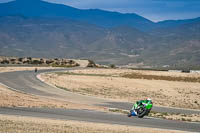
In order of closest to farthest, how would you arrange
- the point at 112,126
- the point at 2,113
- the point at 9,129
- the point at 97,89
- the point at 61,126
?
the point at 9,129, the point at 61,126, the point at 112,126, the point at 2,113, the point at 97,89

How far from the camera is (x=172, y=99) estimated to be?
39.1 m

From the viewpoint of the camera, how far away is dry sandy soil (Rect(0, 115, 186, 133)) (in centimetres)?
1568

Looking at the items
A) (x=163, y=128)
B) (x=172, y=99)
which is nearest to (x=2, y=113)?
(x=163, y=128)

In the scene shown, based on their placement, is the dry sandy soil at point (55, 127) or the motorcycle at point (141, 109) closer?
the dry sandy soil at point (55, 127)

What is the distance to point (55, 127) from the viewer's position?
16609 millimetres

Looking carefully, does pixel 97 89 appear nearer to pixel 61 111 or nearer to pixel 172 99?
pixel 172 99

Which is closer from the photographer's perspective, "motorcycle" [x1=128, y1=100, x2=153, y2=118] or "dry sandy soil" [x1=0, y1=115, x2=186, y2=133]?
"dry sandy soil" [x1=0, y1=115, x2=186, y2=133]

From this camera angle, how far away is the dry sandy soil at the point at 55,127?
15.7 meters

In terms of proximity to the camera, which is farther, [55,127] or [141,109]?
[141,109]

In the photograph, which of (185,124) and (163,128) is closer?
(163,128)

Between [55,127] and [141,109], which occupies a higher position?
[141,109]

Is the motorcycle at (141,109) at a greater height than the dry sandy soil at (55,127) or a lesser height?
greater

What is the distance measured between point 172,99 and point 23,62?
78.0 metres

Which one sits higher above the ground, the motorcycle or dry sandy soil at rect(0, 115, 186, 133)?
the motorcycle
